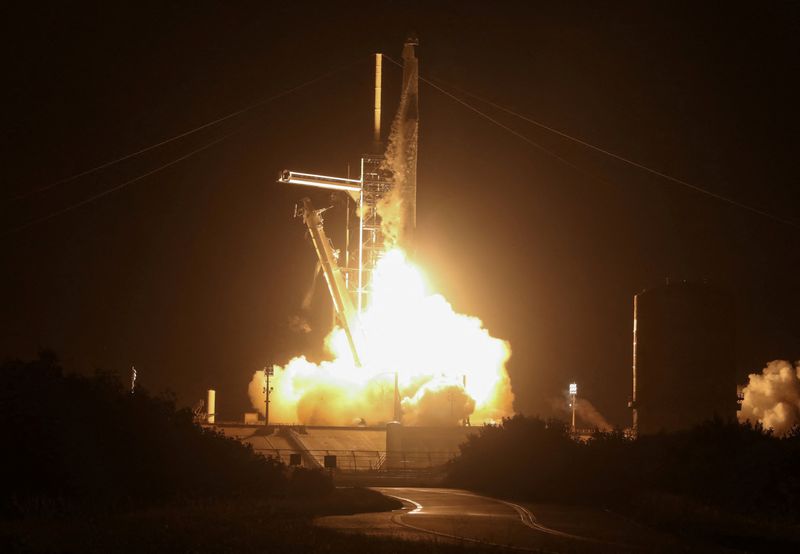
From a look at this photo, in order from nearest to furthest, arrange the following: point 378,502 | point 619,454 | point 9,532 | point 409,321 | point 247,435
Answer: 1. point 9,532
2. point 378,502
3. point 619,454
4. point 247,435
5. point 409,321

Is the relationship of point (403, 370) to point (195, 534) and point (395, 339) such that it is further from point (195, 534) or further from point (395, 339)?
point (195, 534)

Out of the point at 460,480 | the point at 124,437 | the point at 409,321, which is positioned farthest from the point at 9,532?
the point at 409,321

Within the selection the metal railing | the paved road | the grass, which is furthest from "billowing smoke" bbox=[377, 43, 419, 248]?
the grass

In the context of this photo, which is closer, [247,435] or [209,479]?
[209,479]

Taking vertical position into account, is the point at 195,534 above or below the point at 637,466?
below

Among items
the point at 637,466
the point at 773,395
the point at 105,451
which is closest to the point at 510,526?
the point at 105,451

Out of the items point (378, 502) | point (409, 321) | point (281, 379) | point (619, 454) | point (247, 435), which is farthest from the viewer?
point (281, 379)

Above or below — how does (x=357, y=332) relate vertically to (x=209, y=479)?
above

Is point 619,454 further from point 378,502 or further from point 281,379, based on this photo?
point 281,379

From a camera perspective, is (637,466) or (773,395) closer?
(637,466)
